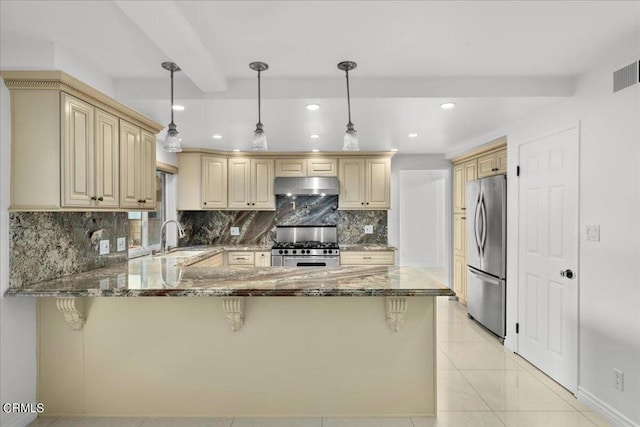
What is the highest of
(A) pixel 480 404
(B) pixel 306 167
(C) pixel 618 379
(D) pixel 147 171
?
(B) pixel 306 167

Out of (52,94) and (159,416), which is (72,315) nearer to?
(159,416)

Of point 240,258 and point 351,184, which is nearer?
point 240,258

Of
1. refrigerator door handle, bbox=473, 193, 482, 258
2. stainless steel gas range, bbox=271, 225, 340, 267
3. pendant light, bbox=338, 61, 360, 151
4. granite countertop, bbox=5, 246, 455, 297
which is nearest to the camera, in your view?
granite countertop, bbox=5, 246, 455, 297

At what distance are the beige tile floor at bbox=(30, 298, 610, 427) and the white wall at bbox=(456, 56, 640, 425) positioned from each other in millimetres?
232

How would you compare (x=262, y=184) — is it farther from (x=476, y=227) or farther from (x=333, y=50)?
(x=333, y=50)

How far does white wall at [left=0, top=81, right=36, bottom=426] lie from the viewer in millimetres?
2094

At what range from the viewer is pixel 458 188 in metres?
5.45

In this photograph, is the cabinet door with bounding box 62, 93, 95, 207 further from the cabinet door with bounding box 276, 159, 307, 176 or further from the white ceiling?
the cabinet door with bounding box 276, 159, 307, 176

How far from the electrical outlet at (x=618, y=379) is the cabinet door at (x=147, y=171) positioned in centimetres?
358

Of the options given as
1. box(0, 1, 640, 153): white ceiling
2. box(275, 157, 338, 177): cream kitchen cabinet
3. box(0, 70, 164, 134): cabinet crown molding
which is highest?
box(0, 1, 640, 153): white ceiling

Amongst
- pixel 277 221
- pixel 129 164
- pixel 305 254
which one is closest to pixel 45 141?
pixel 129 164

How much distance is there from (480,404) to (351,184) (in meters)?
3.29

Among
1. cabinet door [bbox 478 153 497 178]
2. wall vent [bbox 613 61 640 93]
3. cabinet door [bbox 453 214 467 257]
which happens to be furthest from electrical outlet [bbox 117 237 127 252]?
cabinet door [bbox 453 214 467 257]

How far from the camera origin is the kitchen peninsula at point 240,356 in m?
2.34
